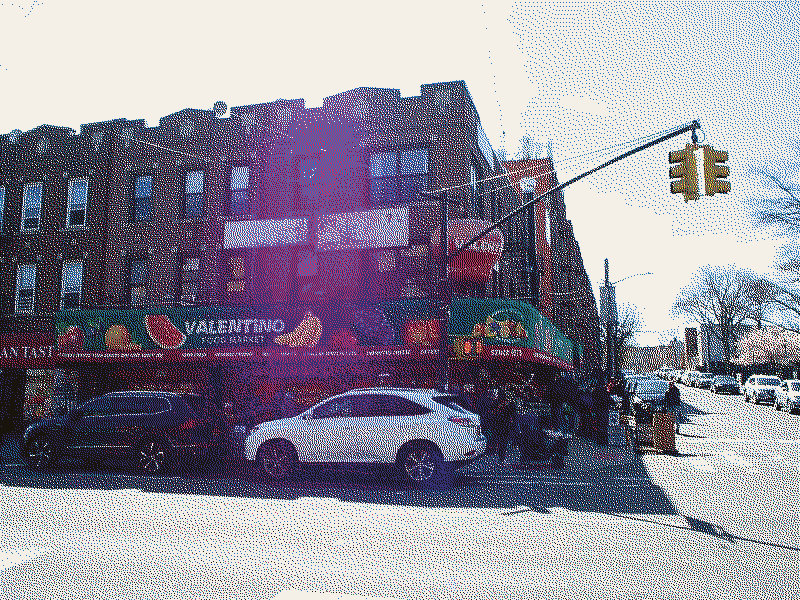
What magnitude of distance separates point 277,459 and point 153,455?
2.69 metres

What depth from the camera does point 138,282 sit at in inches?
957

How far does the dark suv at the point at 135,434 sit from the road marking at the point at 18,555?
259 inches

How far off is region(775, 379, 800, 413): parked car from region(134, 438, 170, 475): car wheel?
32.0m

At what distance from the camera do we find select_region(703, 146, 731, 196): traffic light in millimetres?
10922

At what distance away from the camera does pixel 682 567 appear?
773cm

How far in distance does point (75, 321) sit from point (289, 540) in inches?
686

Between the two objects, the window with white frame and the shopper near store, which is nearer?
the shopper near store

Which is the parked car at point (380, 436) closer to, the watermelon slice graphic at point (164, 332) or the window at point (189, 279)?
the watermelon slice graphic at point (164, 332)

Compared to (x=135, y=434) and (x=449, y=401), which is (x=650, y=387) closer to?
(x=449, y=401)

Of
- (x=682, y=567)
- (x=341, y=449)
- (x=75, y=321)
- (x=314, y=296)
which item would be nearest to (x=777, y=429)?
(x=314, y=296)

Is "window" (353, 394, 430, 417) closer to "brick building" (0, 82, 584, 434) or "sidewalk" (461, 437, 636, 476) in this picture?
"sidewalk" (461, 437, 636, 476)

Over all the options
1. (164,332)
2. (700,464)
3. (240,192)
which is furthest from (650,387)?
(164,332)

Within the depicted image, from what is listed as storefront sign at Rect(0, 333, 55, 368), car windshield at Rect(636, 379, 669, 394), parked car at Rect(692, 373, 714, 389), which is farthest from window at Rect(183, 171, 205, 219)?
parked car at Rect(692, 373, 714, 389)

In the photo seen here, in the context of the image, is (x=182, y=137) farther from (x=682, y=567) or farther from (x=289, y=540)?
(x=682, y=567)
